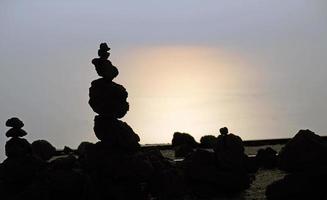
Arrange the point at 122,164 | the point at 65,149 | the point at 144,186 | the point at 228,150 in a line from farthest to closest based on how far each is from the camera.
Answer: the point at 65,149
the point at 228,150
the point at 144,186
the point at 122,164

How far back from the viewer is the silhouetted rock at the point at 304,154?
14.8 metres

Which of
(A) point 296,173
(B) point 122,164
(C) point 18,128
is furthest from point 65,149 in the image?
(A) point 296,173

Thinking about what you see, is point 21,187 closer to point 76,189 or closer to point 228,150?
point 76,189

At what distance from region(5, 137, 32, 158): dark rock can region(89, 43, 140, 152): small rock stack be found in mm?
2199

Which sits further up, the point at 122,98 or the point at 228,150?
the point at 122,98

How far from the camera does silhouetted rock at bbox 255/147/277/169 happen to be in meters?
20.0

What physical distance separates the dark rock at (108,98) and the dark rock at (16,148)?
7.76 ft

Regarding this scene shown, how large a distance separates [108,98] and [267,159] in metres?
8.19

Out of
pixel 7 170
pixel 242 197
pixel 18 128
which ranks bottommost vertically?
pixel 242 197

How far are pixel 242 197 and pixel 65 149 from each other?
500 inches

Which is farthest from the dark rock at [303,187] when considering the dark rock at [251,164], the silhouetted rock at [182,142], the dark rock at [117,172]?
the silhouetted rock at [182,142]

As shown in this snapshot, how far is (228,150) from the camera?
683 inches

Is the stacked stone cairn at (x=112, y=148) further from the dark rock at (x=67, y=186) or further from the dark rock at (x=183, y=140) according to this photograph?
the dark rock at (x=183, y=140)

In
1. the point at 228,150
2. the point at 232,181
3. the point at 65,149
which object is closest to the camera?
the point at 232,181
